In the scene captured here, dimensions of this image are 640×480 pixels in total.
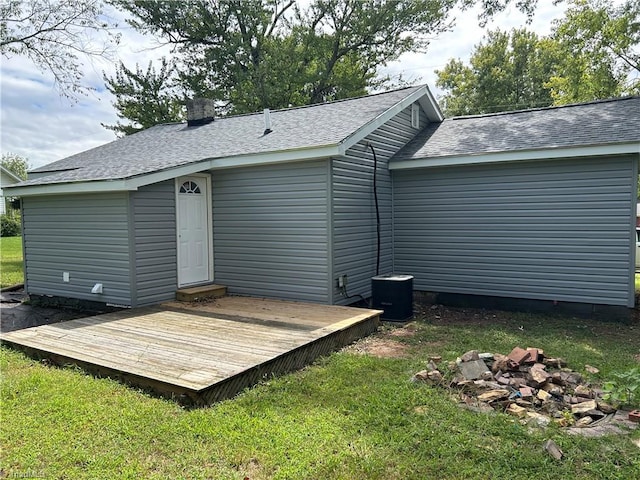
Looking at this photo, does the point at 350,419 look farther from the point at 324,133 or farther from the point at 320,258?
the point at 324,133

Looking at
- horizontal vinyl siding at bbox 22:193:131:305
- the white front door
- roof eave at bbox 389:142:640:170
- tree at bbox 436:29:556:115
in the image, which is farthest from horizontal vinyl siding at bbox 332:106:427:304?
tree at bbox 436:29:556:115

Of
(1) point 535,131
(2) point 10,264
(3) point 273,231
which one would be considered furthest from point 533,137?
(2) point 10,264

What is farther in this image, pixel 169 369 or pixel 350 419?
pixel 169 369

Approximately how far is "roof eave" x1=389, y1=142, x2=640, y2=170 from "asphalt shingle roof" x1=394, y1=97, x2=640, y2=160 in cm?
6

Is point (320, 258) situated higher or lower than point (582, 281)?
higher

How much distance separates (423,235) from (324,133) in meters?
Result: 2.77

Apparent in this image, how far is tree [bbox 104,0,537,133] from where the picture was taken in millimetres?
18094

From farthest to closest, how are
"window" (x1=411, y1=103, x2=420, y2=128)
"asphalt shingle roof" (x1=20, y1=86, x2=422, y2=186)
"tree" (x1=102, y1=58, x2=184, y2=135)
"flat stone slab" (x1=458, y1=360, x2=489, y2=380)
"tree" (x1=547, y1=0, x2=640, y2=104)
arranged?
"tree" (x1=102, y1=58, x2=184, y2=135)
"tree" (x1=547, y1=0, x2=640, y2=104)
"window" (x1=411, y1=103, x2=420, y2=128)
"asphalt shingle roof" (x1=20, y1=86, x2=422, y2=186)
"flat stone slab" (x1=458, y1=360, x2=489, y2=380)

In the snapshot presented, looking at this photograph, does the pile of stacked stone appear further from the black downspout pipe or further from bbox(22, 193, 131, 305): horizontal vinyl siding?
bbox(22, 193, 131, 305): horizontal vinyl siding

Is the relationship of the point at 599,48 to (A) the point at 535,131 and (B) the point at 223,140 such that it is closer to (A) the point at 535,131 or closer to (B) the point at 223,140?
(A) the point at 535,131

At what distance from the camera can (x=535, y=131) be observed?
7.67m

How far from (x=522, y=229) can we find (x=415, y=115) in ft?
11.5

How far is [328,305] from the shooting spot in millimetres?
6770

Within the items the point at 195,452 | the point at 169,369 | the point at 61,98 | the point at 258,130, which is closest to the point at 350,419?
the point at 195,452
